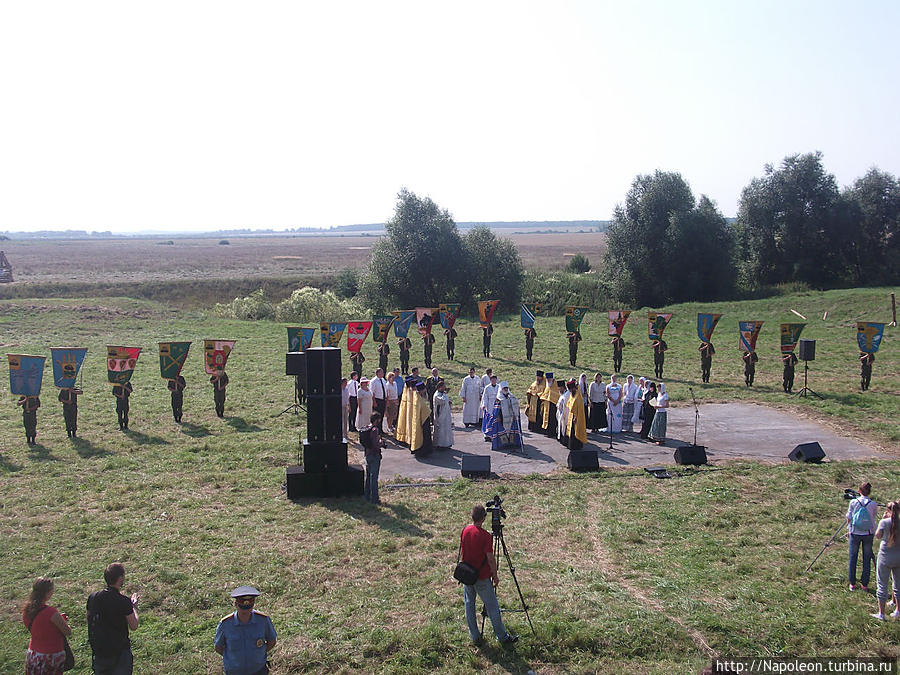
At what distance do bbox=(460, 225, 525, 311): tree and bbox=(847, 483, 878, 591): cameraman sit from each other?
35.9 meters

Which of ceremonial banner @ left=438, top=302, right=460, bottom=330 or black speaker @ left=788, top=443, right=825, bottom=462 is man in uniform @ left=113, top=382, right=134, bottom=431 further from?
black speaker @ left=788, top=443, right=825, bottom=462

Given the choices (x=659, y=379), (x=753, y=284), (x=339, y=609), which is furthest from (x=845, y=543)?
(x=753, y=284)

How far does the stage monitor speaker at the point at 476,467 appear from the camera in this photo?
1415 centimetres

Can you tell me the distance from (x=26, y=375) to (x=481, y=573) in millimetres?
13199

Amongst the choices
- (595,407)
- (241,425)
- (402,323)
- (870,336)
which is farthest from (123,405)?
(870,336)

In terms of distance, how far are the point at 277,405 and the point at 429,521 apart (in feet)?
32.4

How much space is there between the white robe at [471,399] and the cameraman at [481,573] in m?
10.9

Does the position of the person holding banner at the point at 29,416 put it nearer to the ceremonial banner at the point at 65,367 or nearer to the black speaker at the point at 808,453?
the ceremonial banner at the point at 65,367

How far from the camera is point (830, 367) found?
24.8 m

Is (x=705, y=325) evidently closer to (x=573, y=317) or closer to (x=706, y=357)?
(x=706, y=357)

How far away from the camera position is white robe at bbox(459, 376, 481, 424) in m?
18.8

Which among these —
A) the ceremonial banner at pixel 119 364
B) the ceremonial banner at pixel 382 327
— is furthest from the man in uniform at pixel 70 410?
the ceremonial banner at pixel 382 327

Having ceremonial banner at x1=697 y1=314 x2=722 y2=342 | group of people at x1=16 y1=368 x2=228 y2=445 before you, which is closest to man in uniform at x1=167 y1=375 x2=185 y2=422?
group of people at x1=16 y1=368 x2=228 y2=445

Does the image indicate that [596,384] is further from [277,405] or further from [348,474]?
[277,405]
